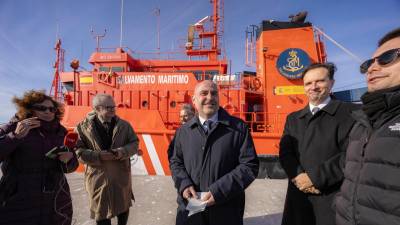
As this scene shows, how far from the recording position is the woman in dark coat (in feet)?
6.08

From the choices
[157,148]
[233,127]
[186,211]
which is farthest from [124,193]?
[157,148]

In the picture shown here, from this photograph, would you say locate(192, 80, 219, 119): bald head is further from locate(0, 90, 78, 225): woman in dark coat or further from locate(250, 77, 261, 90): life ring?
locate(250, 77, 261, 90): life ring

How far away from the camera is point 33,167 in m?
1.95

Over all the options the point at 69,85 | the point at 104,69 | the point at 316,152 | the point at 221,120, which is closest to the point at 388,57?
the point at 316,152

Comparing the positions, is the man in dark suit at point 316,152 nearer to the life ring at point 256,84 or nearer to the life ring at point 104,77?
the life ring at point 256,84

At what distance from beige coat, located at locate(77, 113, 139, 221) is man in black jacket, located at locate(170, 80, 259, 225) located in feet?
3.06

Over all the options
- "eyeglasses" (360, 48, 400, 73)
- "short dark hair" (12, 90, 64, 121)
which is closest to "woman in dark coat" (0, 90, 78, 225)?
"short dark hair" (12, 90, 64, 121)

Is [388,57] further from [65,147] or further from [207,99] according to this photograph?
[65,147]

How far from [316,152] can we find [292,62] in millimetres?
5679

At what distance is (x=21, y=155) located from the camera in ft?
6.34

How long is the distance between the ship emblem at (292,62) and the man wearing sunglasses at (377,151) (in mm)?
5674

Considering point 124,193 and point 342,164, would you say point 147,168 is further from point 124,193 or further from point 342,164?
point 342,164

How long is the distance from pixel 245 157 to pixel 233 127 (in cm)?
26

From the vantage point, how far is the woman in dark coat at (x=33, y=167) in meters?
1.85
